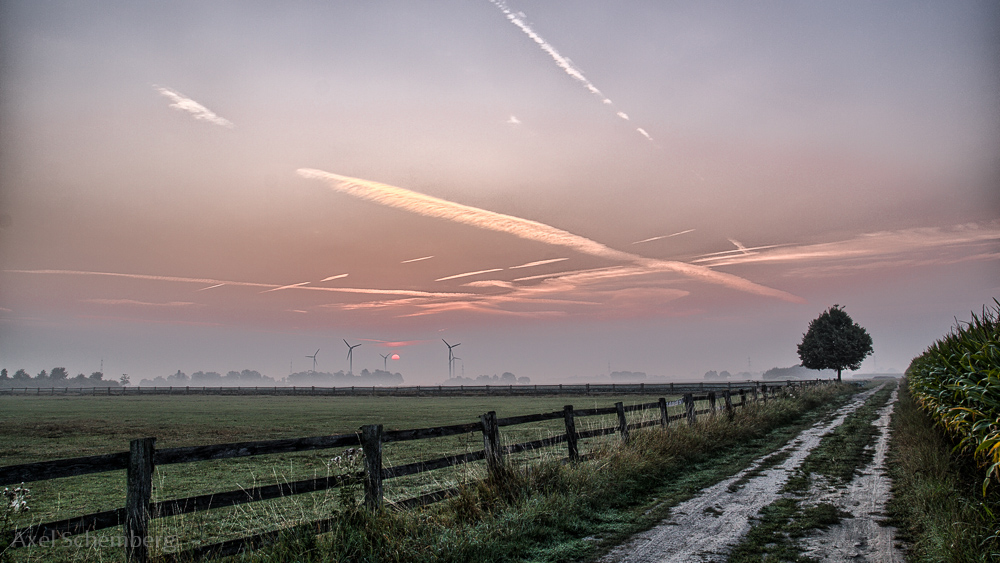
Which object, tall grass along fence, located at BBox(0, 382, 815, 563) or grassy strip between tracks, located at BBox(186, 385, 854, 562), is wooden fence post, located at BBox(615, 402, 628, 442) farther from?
tall grass along fence, located at BBox(0, 382, 815, 563)

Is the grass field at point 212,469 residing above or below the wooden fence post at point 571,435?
below

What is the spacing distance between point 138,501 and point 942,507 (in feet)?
32.3

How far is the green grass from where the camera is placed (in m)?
6.29

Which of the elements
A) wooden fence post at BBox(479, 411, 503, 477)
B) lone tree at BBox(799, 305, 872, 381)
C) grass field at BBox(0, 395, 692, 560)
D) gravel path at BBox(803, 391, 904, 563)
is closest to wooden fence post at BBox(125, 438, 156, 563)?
grass field at BBox(0, 395, 692, 560)

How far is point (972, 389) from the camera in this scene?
25.7 feet

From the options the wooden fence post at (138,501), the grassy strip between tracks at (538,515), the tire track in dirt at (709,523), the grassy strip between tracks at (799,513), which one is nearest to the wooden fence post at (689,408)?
the grassy strip between tracks at (538,515)

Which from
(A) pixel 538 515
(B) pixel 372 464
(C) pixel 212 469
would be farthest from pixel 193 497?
(C) pixel 212 469

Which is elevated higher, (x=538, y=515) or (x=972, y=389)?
(x=972, y=389)

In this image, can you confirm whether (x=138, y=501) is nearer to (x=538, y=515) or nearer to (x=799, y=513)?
(x=538, y=515)

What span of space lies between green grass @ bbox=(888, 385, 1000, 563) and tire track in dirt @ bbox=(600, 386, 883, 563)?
1.90 m

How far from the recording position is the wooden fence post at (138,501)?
5355mm

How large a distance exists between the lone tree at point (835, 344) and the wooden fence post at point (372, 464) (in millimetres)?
100661

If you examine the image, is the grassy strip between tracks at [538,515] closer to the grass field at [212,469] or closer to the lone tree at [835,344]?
the grass field at [212,469]

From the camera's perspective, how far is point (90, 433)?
28859 millimetres
